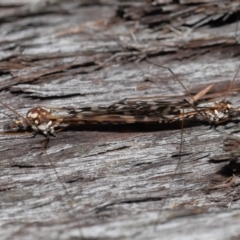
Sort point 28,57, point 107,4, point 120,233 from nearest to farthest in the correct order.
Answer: point 120,233 → point 28,57 → point 107,4

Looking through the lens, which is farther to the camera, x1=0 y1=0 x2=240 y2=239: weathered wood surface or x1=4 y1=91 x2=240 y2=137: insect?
x1=4 y1=91 x2=240 y2=137: insect

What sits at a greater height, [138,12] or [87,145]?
[138,12]

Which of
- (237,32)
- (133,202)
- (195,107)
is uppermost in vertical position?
(237,32)

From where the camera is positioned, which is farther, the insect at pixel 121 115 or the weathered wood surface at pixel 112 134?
the insect at pixel 121 115

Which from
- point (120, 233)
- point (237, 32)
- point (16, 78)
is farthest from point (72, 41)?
point (120, 233)

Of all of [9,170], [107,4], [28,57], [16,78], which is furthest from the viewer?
[107,4]

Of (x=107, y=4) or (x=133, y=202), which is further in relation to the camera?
(x=107, y=4)

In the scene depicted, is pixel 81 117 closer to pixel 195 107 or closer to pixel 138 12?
pixel 195 107

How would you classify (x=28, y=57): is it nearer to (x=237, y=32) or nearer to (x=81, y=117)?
(x=81, y=117)
